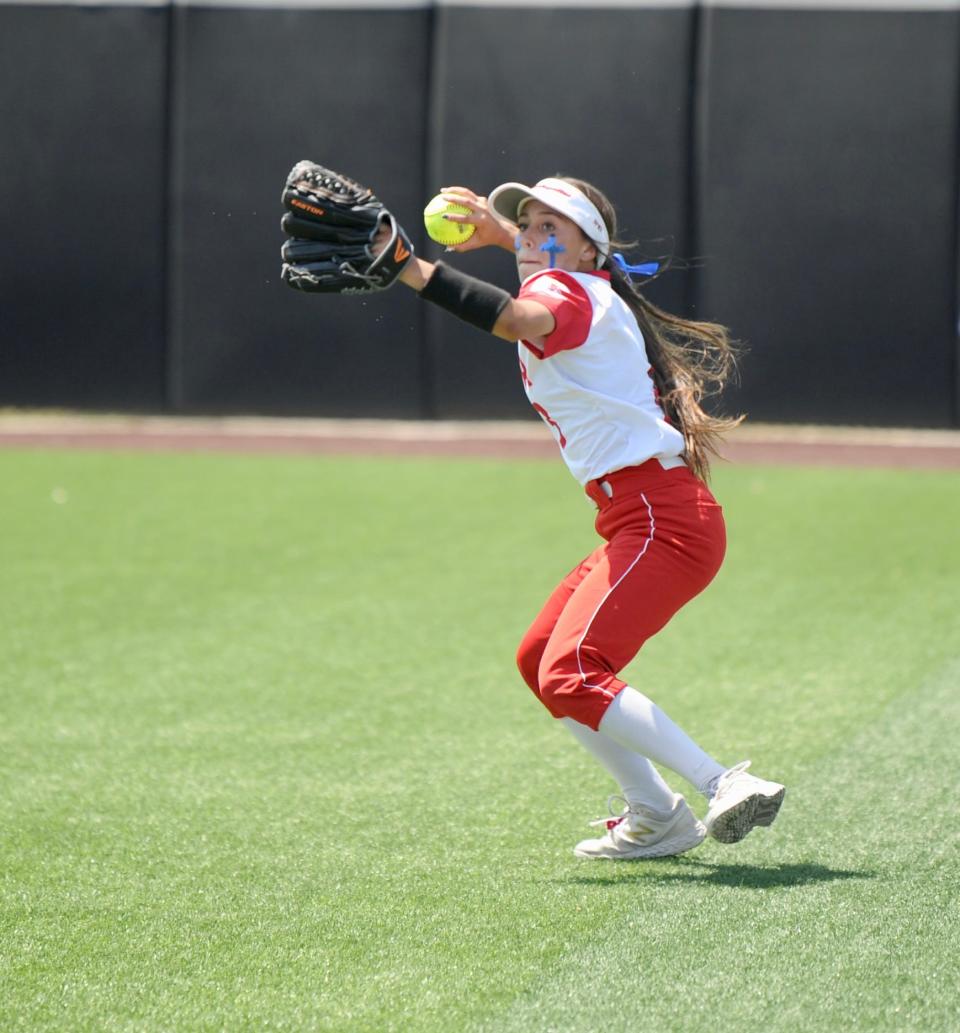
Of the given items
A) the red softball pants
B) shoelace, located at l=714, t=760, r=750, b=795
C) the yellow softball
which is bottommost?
shoelace, located at l=714, t=760, r=750, b=795

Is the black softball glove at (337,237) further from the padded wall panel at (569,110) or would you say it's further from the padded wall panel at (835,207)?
the padded wall panel at (835,207)

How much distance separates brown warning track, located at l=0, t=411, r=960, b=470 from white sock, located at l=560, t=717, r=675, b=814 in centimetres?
856

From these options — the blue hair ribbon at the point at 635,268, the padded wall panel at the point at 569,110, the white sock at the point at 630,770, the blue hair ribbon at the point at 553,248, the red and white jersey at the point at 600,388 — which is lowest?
the white sock at the point at 630,770

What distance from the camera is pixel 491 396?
14.6 m

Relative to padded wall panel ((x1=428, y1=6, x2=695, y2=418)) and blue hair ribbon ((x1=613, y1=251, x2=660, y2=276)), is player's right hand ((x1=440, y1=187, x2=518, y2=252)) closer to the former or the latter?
blue hair ribbon ((x1=613, y1=251, x2=660, y2=276))

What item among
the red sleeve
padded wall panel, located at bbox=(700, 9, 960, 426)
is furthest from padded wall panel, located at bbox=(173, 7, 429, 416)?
the red sleeve

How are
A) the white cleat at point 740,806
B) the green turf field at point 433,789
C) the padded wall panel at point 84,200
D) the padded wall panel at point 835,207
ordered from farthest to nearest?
the padded wall panel at point 84,200 < the padded wall panel at point 835,207 < the white cleat at point 740,806 < the green turf field at point 433,789

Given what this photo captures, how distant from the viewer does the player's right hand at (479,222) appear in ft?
13.5

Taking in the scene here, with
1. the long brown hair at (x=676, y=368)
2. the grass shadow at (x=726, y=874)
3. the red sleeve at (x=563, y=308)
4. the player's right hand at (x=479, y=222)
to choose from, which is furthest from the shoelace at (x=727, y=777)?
the player's right hand at (x=479, y=222)

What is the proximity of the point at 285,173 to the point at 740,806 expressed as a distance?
37.8 ft

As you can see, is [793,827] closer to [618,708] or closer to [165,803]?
[618,708]

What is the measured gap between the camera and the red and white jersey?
154 inches

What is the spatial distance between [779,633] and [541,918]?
3560 millimetres

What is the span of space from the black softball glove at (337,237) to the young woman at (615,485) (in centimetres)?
8
